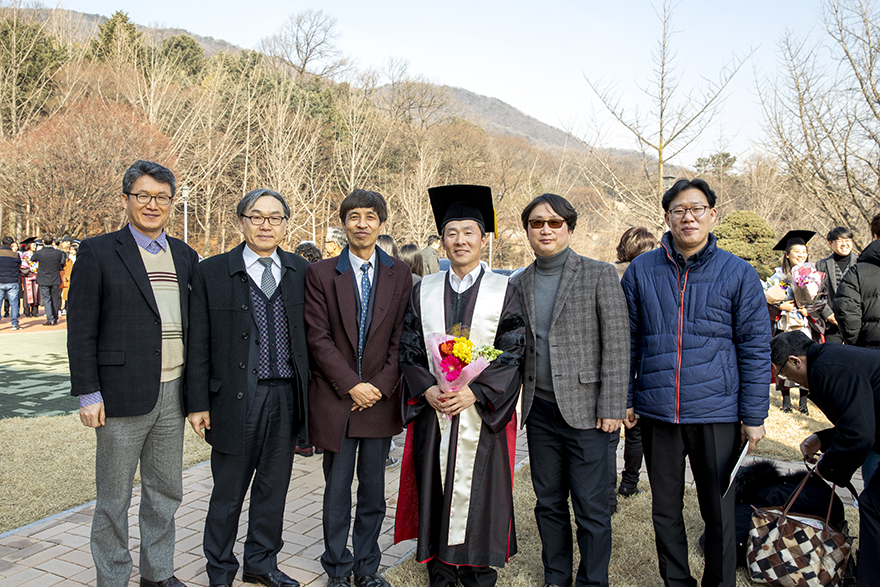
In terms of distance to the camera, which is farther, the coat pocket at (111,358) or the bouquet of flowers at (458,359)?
the bouquet of flowers at (458,359)

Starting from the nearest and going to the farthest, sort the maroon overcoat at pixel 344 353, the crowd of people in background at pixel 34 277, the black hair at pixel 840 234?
the maroon overcoat at pixel 344 353 < the black hair at pixel 840 234 < the crowd of people in background at pixel 34 277

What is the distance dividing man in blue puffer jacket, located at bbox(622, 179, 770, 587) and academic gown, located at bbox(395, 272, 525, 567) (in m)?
0.76

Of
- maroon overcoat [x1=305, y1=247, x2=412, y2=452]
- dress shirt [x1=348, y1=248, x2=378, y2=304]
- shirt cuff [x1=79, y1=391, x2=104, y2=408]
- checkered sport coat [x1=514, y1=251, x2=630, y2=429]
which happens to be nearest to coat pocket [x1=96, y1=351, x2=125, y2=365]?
shirt cuff [x1=79, y1=391, x2=104, y2=408]

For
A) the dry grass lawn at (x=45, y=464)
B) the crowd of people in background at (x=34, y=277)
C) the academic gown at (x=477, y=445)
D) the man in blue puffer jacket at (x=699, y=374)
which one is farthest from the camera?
the crowd of people in background at (x=34, y=277)

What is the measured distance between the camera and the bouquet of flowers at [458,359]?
3.25 m

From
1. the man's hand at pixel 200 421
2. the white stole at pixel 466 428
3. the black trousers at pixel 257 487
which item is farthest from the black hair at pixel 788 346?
the man's hand at pixel 200 421

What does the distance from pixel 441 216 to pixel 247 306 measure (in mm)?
1272

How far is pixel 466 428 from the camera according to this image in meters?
3.42

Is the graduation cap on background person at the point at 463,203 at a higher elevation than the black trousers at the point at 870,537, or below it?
higher

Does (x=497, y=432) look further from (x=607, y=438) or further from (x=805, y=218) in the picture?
(x=805, y=218)

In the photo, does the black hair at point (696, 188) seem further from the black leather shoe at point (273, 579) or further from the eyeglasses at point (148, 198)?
the black leather shoe at point (273, 579)

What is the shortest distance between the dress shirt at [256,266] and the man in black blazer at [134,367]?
351mm

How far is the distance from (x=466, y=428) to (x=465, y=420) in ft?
0.16

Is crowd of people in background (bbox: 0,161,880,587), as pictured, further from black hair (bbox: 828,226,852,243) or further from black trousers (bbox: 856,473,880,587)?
black hair (bbox: 828,226,852,243)
